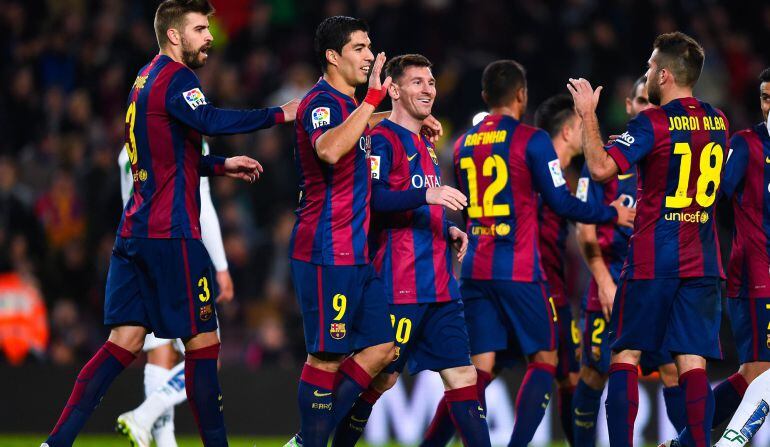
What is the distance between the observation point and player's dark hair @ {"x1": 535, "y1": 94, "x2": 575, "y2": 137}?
320 inches

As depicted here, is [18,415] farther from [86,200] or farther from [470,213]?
[470,213]

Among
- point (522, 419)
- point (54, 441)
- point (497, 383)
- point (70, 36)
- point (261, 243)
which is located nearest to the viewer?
point (54, 441)

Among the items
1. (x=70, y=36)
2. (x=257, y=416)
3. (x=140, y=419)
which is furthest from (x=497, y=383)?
(x=70, y=36)

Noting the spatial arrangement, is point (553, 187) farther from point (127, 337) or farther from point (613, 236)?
point (127, 337)

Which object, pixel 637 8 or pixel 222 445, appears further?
pixel 637 8

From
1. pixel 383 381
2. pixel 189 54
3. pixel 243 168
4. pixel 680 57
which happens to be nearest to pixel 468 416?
pixel 383 381

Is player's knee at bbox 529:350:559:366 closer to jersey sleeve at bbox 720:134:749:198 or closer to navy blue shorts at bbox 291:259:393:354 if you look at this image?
navy blue shorts at bbox 291:259:393:354

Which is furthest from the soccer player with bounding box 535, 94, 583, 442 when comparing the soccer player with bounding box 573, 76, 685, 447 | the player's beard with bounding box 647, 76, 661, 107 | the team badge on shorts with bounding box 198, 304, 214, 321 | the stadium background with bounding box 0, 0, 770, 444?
the stadium background with bounding box 0, 0, 770, 444

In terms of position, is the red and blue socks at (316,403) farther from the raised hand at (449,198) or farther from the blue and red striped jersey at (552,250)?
the blue and red striped jersey at (552,250)

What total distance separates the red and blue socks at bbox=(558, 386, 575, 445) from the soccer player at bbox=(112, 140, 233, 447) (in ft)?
7.85

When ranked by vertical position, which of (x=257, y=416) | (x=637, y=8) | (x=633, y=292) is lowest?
(x=257, y=416)

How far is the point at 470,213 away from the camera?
756 cm

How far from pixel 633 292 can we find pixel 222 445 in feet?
7.89

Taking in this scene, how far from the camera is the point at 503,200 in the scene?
7406mm
